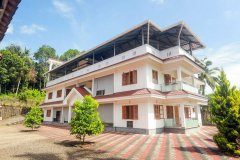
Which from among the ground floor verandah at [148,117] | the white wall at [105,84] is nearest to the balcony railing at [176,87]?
the ground floor verandah at [148,117]

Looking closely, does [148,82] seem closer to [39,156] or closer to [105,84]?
[105,84]

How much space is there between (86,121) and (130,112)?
6.39 metres

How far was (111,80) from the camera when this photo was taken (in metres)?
19.6

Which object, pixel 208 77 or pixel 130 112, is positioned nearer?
pixel 130 112

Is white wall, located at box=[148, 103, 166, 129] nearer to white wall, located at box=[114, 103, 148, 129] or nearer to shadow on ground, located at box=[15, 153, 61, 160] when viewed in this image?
white wall, located at box=[114, 103, 148, 129]

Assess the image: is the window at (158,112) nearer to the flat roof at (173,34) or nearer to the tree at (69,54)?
the flat roof at (173,34)

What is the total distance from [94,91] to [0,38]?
16644 millimetres

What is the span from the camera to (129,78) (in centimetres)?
1688

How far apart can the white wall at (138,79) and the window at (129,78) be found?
0.33m

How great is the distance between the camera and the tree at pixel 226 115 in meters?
7.89

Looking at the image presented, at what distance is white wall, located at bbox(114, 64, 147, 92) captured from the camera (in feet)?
51.0

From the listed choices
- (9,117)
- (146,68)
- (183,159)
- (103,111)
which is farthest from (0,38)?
(9,117)

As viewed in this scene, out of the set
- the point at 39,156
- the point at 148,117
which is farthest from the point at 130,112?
the point at 39,156

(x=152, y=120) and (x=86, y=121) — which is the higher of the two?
(x=86, y=121)
